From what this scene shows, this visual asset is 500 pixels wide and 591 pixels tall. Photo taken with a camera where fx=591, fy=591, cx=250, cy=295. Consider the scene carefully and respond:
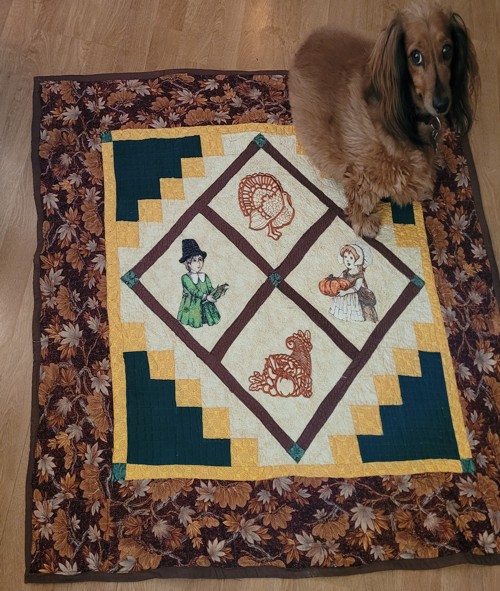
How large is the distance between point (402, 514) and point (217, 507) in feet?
1.61

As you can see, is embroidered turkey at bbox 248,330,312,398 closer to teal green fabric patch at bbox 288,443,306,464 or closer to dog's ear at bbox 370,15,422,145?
teal green fabric patch at bbox 288,443,306,464

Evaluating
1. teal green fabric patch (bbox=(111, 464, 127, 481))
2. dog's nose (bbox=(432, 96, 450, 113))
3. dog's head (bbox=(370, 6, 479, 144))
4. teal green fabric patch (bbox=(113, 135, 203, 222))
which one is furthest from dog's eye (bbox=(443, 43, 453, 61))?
teal green fabric patch (bbox=(111, 464, 127, 481))

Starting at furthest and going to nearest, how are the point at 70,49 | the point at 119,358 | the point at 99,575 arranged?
1. the point at 70,49
2. the point at 119,358
3. the point at 99,575

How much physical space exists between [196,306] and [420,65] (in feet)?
2.84

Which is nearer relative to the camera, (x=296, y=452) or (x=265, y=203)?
(x=296, y=452)

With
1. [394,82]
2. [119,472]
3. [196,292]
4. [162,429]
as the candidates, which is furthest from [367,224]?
[119,472]

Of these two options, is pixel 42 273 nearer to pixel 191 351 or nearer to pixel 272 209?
pixel 191 351

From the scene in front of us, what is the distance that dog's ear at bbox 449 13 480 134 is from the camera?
1.42 m

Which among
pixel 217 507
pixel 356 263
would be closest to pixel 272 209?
pixel 356 263

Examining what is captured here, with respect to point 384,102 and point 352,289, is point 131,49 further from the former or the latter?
point 352,289

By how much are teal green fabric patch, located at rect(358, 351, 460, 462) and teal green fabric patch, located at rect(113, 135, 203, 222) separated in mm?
931

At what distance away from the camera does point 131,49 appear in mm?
2002

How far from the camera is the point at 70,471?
5.16ft

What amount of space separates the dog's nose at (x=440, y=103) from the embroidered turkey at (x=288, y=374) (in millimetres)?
710
